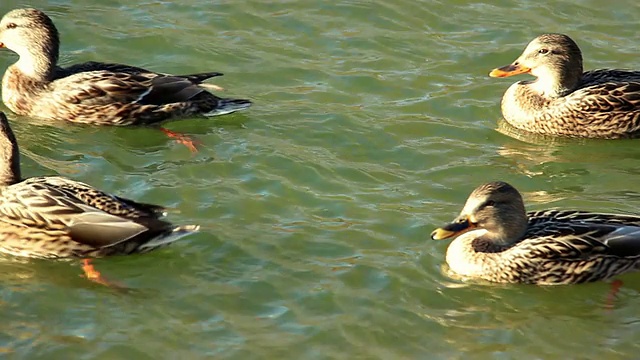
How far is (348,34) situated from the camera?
1400 cm

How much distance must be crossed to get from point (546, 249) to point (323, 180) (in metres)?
2.31

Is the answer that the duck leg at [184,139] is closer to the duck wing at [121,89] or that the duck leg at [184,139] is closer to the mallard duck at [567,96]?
the duck wing at [121,89]

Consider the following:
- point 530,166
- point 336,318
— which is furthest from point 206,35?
point 336,318

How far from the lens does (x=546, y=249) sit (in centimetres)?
950

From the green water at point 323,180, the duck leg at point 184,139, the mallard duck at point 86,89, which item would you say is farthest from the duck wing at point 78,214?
the mallard duck at point 86,89

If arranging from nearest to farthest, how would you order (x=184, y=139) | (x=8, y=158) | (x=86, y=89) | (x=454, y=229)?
1. (x=454, y=229)
2. (x=8, y=158)
3. (x=184, y=139)
4. (x=86, y=89)

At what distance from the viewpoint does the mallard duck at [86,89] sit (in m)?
12.1

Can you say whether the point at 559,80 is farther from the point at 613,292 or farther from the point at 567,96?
the point at 613,292

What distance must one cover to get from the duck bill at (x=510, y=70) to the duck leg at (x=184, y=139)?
3.14m

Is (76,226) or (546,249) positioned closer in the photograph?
(76,226)

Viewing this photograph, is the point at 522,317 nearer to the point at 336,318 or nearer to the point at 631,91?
the point at 336,318

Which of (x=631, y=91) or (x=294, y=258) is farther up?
(x=631, y=91)

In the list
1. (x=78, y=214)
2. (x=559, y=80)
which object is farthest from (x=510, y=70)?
(x=78, y=214)

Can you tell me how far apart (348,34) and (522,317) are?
18.8 feet
